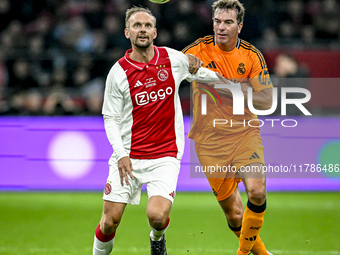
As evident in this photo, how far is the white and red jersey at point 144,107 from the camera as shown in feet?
14.0

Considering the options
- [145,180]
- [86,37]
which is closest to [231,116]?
[145,180]

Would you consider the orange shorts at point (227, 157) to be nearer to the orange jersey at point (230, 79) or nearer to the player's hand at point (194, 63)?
the orange jersey at point (230, 79)

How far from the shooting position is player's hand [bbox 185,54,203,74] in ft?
14.9

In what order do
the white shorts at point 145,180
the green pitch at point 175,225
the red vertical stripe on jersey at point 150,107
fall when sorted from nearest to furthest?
the white shorts at point 145,180 < the red vertical stripe on jersey at point 150,107 < the green pitch at point 175,225

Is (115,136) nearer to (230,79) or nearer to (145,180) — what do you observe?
(145,180)

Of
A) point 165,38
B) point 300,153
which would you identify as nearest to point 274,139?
point 300,153

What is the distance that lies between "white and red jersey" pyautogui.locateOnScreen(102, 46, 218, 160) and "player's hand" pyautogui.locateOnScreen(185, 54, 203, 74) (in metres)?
0.16

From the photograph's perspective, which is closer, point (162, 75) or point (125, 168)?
point (125, 168)

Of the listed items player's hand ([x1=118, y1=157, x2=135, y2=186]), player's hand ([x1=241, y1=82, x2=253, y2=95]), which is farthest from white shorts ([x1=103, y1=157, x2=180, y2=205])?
player's hand ([x1=241, y1=82, x2=253, y2=95])

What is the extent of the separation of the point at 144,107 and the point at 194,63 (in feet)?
2.23

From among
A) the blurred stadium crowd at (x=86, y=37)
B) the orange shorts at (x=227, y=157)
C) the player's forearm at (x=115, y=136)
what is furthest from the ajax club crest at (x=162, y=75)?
the blurred stadium crowd at (x=86, y=37)

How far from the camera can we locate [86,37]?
11617 mm

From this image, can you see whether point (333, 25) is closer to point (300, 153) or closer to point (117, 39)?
point (300, 153)

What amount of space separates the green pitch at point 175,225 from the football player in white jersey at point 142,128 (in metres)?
1.39
